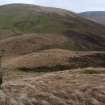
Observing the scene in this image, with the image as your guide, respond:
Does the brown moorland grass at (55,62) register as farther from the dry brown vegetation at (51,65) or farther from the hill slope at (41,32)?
the hill slope at (41,32)

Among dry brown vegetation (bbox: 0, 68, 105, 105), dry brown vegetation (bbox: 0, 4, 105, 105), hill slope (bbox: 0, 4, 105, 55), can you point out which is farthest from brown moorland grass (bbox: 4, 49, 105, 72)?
dry brown vegetation (bbox: 0, 68, 105, 105)

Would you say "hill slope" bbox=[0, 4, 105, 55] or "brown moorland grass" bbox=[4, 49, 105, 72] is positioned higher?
"brown moorland grass" bbox=[4, 49, 105, 72]

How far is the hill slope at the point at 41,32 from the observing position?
271ft

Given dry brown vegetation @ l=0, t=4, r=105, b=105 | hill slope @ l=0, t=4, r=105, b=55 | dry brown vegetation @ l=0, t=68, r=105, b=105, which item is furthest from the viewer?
hill slope @ l=0, t=4, r=105, b=55

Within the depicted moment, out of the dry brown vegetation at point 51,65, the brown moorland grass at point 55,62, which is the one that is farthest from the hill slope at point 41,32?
the brown moorland grass at point 55,62

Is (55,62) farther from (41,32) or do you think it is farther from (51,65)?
(41,32)

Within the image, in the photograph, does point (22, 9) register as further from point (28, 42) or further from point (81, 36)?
point (28, 42)

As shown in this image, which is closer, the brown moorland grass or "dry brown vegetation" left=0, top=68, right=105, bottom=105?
"dry brown vegetation" left=0, top=68, right=105, bottom=105

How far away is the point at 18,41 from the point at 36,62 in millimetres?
37948

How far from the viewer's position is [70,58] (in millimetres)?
47688

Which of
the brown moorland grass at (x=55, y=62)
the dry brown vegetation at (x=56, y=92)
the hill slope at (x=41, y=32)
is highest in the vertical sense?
Result: the dry brown vegetation at (x=56, y=92)

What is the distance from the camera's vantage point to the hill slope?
82.5 metres

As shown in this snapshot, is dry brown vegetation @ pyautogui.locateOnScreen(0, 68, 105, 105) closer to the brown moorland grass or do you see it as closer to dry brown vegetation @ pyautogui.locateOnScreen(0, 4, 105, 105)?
dry brown vegetation @ pyautogui.locateOnScreen(0, 4, 105, 105)

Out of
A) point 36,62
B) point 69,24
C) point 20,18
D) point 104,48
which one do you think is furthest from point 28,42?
point 20,18
